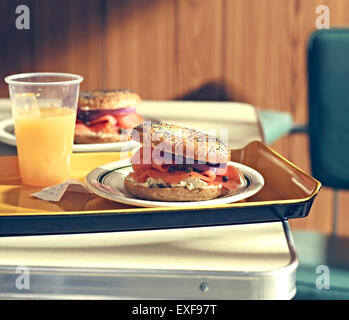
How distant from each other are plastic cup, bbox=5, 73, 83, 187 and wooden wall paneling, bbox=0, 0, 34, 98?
5.50ft

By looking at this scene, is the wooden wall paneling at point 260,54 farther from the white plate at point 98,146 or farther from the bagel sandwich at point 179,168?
the bagel sandwich at point 179,168

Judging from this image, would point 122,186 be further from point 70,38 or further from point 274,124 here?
point 70,38

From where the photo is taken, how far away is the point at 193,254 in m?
0.71

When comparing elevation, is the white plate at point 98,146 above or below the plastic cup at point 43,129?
below

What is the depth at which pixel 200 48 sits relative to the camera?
102 inches

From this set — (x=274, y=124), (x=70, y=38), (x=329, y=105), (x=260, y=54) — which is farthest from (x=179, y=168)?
(x=70, y=38)

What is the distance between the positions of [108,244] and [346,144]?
4.52 feet

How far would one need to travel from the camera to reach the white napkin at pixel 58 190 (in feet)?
2.87

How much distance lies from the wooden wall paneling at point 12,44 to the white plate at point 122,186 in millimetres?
1743

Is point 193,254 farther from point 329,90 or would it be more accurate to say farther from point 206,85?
point 206,85

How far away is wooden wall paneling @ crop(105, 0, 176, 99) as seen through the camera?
2.55 metres

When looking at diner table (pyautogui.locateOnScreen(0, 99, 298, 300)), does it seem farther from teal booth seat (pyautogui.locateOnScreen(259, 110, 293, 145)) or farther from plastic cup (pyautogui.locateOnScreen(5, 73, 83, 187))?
teal booth seat (pyautogui.locateOnScreen(259, 110, 293, 145))

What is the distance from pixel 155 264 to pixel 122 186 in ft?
1.01

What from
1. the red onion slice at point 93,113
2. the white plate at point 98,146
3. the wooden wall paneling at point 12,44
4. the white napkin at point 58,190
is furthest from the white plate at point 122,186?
the wooden wall paneling at point 12,44
